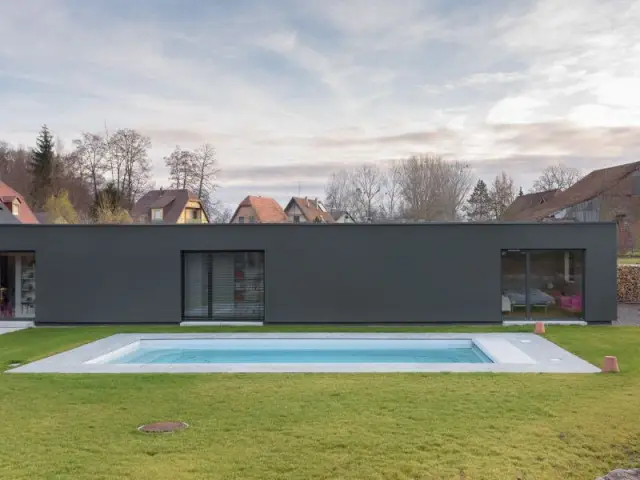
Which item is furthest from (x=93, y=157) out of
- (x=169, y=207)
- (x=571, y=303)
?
(x=571, y=303)

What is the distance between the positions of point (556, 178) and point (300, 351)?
1697 inches

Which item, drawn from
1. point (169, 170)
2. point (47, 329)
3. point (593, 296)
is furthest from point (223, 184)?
point (593, 296)

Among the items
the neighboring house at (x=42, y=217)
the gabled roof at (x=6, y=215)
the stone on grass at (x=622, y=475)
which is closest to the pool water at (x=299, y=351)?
the stone on grass at (x=622, y=475)

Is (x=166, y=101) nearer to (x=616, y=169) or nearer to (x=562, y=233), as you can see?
(x=562, y=233)

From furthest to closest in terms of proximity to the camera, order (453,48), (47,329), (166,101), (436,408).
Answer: (166,101)
(453,48)
(47,329)
(436,408)

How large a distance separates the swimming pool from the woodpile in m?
10.2

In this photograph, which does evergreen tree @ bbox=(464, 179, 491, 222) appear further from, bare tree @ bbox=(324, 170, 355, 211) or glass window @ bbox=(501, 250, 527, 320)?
Result: glass window @ bbox=(501, 250, 527, 320)

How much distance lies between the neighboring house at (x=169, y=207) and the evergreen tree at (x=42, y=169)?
7.03m

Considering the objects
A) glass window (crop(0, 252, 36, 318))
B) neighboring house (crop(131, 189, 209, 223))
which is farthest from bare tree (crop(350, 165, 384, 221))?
glass window (crop(0, 252, 36, 318))

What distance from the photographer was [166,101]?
18516mm

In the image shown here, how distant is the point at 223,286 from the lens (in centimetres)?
1444

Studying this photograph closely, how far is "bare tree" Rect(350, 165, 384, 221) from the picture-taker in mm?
42844

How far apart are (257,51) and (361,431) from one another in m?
13.4

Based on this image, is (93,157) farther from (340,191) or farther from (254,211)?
(340,191)
